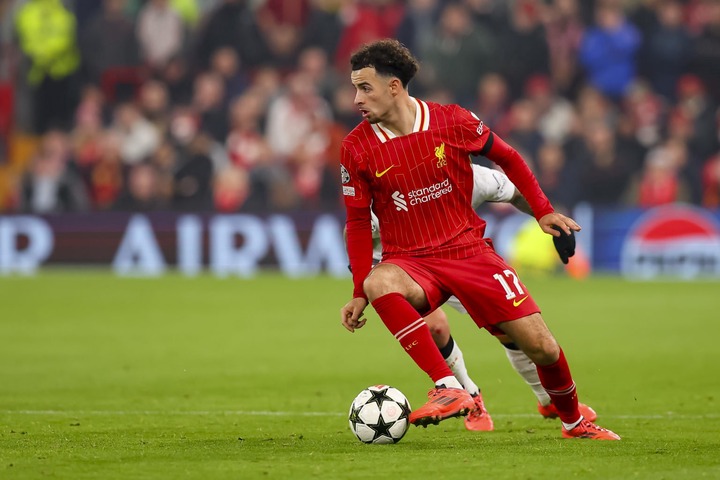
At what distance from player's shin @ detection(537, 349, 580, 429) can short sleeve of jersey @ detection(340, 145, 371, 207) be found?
1.19 metres

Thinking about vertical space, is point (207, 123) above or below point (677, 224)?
above

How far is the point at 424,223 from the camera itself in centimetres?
636

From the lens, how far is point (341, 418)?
289 inches

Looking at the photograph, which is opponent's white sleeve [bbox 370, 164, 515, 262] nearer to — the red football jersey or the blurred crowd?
the red football jersey

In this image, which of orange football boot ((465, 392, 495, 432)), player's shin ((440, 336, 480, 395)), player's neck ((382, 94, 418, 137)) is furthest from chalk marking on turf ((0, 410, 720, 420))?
player's neck ((382, 94, 418, 137))

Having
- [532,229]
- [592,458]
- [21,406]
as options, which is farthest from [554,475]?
[532,229]

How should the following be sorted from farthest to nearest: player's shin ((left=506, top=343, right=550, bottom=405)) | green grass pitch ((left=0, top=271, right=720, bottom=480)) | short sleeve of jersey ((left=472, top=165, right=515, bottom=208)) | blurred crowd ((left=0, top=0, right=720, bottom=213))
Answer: blurred crowd ((left=0, top=0, right=720, bottom=213))
player's shin ((left=506, top=343, right=550, bottom=405))
short sleeve of jersey ((left=472, top=165, right=515, bottom=208))
green grass pitch ((left=0, top=271, right=720, bottom=480))

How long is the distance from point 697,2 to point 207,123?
7.30m

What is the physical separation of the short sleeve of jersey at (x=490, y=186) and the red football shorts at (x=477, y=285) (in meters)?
0.56

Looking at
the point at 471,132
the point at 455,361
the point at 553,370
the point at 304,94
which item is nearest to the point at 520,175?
the point at 471,132

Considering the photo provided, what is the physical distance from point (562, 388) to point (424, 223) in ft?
3.44

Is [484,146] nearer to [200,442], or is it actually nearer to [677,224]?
[200,442]

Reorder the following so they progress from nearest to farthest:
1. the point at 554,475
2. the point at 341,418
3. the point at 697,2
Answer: the point at 554,475 → the point at 341,418 → the point at 697,2

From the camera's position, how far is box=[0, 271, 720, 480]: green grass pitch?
554 cm
